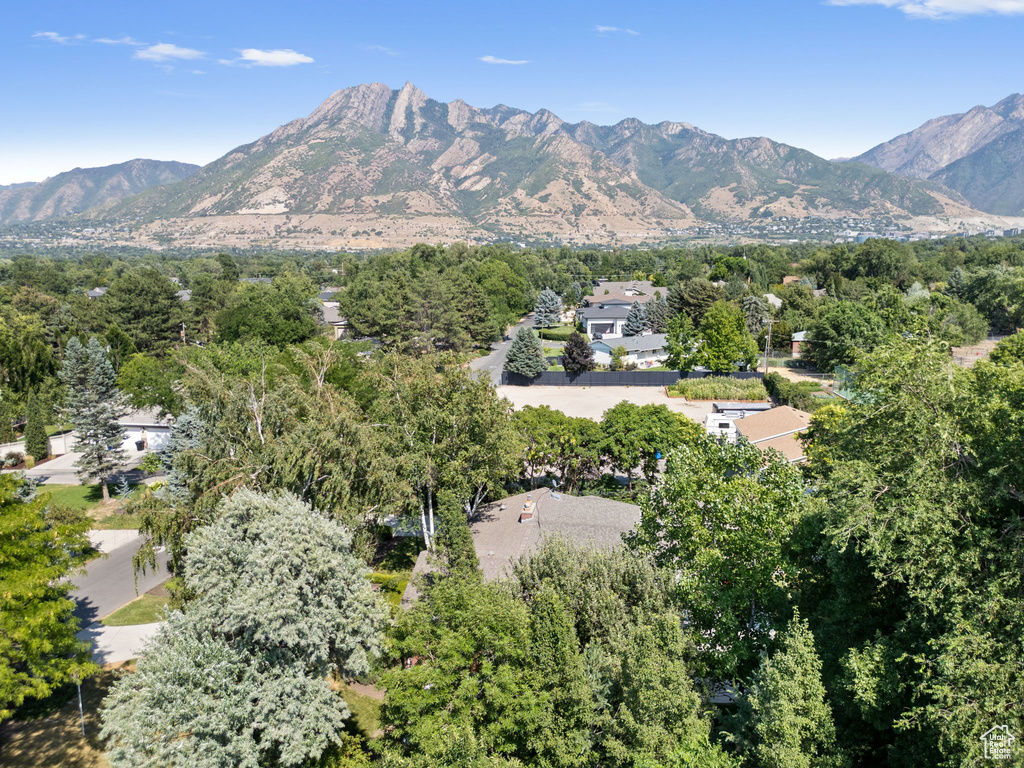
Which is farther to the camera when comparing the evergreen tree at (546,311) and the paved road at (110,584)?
the evergreen tree at (546,311)

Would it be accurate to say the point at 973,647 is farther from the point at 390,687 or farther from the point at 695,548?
the point at 390,687

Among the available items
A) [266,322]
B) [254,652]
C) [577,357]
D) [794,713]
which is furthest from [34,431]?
[794,713]

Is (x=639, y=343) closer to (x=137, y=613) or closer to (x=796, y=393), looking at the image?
(x=796, y=393)

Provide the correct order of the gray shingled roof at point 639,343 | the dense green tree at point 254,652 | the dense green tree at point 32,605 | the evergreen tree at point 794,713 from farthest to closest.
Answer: the gray shingled roof at point 639,343 < the dense green tree at point 32,605 < the dense green tree at point 254,652 < the evergreen tree at point 794,713

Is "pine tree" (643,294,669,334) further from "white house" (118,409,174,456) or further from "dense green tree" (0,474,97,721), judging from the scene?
Result: "dense green tree" (0,474,97,721)

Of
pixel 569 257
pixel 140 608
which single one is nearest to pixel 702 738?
pixel 140 608

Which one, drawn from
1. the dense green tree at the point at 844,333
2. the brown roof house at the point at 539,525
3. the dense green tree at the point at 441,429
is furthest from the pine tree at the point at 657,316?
the dense green tree at the point at 441,429

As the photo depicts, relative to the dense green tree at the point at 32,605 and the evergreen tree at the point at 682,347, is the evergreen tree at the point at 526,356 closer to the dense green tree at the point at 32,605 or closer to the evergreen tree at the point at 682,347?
the evergreen tree at the point at 682,347
